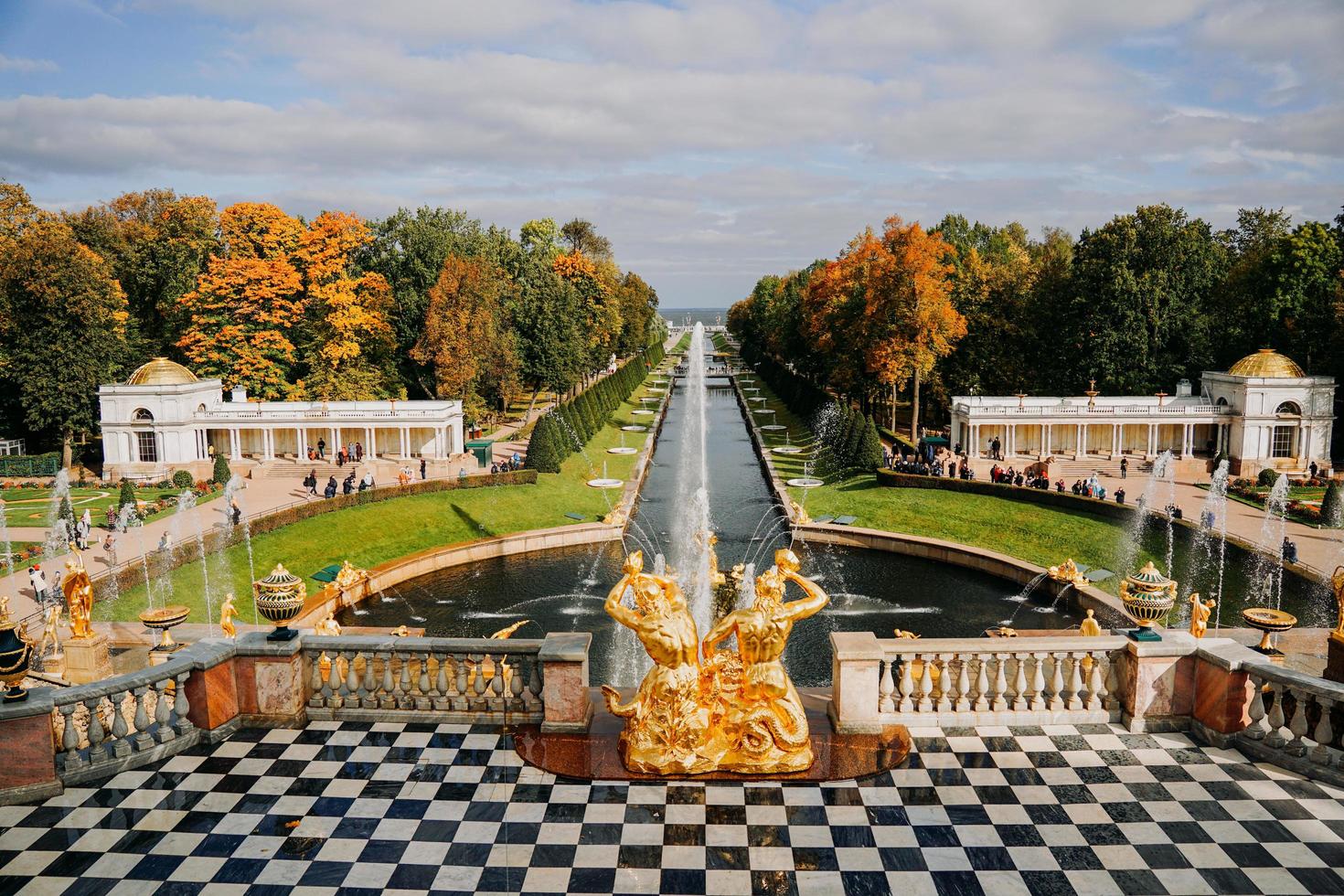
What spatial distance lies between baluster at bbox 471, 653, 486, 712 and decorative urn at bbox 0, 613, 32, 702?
5192 mm

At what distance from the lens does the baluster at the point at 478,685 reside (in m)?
13.2

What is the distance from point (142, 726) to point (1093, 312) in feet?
195

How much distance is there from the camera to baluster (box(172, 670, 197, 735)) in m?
12.4

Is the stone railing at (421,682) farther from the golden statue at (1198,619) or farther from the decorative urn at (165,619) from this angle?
the golden statue at (1198,619)

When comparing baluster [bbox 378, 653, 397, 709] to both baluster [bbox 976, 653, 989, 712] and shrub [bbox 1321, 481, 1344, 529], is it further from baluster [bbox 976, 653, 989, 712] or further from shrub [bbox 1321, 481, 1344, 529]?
shrub [bbox 1321, 481, 1344, 529]

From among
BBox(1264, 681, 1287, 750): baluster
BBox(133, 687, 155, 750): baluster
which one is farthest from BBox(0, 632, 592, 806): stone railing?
BBox(1264, 681, 1287, 750): baluster

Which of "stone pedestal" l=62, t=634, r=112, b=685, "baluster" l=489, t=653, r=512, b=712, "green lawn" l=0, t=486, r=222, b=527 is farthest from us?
"green lawn" l=0, t=486, r=222, b=527

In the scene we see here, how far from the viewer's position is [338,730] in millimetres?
12914

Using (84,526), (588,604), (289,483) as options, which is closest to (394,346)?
(289,483)

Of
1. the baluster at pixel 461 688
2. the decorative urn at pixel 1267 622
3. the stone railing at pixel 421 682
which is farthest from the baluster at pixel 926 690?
the baluster at pixel 461 688

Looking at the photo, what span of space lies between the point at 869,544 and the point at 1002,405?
22968 mm

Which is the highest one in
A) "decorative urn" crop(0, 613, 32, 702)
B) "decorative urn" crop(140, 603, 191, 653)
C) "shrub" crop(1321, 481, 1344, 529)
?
"decorative urn" crop(0, 613, 32, 702)

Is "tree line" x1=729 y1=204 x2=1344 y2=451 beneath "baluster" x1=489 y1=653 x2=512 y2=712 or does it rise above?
above

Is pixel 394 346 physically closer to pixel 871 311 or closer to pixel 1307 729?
pixel 871 311
